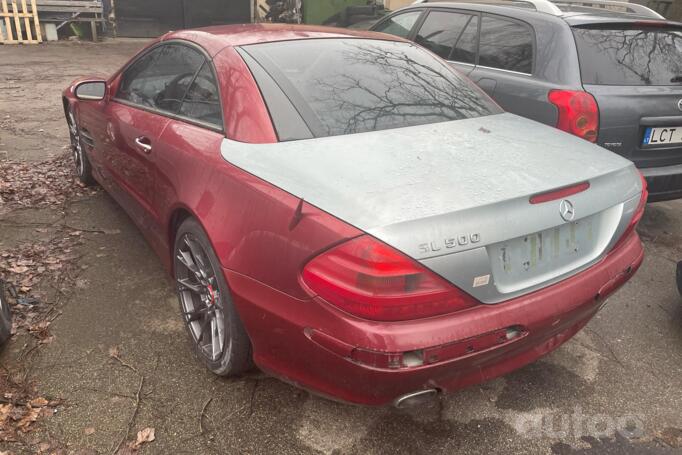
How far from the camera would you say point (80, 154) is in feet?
14.4

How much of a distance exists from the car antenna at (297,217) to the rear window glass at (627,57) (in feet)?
8.48

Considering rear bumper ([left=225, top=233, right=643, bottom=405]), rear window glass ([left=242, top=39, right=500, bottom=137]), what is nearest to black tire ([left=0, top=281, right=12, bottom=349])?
rear bumper ([left=225, top=233, right=643, bottom=405])

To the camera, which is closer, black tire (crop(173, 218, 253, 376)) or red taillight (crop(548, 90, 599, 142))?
black tire (crop(173, 218, 253, 376))

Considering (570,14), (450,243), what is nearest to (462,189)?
(450,243)

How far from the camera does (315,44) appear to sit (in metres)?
2.63

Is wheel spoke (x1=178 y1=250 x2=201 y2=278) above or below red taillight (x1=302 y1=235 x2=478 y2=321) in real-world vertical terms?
below

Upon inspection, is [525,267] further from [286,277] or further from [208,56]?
[208,56]

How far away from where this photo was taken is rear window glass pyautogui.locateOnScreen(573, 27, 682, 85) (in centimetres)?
352

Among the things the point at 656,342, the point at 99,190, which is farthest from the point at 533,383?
the point at 99,190

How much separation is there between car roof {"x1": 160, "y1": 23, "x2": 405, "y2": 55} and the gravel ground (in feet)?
4.65

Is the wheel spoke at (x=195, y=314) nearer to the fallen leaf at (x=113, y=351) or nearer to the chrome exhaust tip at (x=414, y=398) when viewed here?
the fallen leaf at (x=113, y=351)

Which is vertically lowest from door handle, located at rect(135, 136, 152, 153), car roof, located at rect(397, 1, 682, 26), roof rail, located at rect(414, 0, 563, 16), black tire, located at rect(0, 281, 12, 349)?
black tire, located at rect(0, 281, 12, 349)

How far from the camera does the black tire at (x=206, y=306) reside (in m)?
2.16

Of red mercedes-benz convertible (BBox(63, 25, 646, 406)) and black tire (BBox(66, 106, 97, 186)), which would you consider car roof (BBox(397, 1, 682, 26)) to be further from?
black tire (BBox(66, 106, 97, 186))
